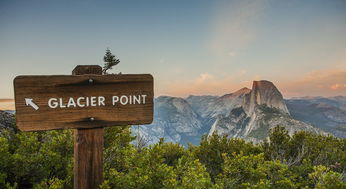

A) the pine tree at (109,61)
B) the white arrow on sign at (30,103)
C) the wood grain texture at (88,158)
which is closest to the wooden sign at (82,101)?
the white arrow on sign at (30,103)

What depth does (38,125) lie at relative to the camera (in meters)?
2.15

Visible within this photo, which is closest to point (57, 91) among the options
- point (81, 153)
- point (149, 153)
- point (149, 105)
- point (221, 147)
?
point (81, 153)

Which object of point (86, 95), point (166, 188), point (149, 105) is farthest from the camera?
point (166, 188)

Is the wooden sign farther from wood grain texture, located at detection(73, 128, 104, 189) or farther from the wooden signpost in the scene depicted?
wood grain texture, located at detection(73, 128, 104, 189)

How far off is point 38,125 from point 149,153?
150 centimetres

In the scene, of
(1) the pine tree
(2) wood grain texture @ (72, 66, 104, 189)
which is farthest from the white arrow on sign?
(1) the pine tree

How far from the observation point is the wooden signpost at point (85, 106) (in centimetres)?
213

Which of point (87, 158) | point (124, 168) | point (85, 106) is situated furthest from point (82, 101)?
point (124, 168)

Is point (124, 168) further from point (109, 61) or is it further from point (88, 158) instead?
point (109, 61)

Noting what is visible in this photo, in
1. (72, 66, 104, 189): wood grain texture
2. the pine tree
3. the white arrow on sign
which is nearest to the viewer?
the white arrow on sign

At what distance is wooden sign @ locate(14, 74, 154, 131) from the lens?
2.12 m

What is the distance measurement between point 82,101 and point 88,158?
0.58 meters

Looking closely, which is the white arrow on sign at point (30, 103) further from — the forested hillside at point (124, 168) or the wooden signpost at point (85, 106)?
the forested hillside at point (124, 168)

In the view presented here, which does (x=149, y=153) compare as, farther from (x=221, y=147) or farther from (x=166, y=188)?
(x=221, y=147)
